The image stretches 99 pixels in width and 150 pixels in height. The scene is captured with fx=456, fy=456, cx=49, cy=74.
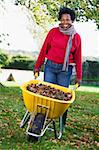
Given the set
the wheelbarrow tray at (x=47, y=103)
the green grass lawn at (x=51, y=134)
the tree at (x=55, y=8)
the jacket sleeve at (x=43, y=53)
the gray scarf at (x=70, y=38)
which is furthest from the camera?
the tree at (x=55, y=8)

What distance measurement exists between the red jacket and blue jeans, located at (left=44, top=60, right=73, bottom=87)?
8cm

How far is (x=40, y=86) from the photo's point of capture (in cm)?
594

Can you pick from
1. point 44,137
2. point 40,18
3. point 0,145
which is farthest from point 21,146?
point 40,18

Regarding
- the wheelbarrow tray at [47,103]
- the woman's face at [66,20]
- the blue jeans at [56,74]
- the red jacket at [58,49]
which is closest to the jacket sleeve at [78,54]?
the red jacket at [58,49]

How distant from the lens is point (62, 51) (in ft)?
20.3

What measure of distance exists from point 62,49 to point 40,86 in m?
0.63

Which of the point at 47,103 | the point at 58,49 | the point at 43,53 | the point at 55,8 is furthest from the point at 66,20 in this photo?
the point at 55,8

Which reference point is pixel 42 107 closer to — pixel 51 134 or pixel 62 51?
pixel 62 51

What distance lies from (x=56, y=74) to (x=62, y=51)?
15.4 inches

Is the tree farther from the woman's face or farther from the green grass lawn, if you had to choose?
the woman's face

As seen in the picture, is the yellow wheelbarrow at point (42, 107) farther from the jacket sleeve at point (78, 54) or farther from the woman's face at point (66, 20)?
the woman's face at point (66, 20)

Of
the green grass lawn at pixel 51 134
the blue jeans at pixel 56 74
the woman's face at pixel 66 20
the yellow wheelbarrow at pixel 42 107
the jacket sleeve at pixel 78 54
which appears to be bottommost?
the green grass lawn at pixel 51 134

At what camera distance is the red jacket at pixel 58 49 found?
618 centimetres

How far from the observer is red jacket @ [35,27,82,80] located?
618 centimetres
